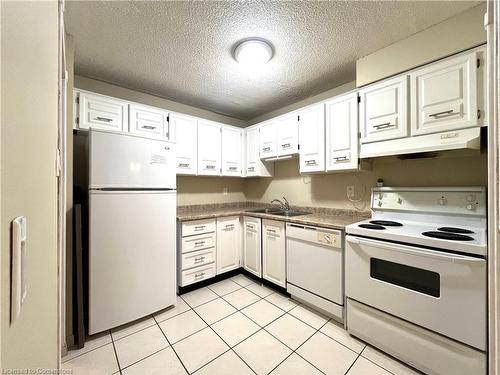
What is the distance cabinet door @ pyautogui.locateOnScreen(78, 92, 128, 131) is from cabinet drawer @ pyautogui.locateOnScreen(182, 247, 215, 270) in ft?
5.08

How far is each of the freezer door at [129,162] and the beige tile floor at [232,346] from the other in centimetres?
122

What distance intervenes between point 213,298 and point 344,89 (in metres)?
2.76

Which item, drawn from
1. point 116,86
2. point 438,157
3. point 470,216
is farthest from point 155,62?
point 470,216

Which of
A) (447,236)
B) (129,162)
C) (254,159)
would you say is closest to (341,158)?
(447,236)

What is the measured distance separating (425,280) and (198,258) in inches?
81.4

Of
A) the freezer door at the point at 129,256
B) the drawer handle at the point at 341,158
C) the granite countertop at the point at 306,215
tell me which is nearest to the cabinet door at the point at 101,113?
the freezer door at the point at 129,256

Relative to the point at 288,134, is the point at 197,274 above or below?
below

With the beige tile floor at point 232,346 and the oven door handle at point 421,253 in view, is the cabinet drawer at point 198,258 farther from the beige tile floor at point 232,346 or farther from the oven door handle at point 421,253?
the oven door handle at point 421,253

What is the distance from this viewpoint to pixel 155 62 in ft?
6.64

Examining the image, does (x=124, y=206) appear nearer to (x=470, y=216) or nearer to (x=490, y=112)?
(x=490, y=112)

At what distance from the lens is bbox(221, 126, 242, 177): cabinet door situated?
303 cm

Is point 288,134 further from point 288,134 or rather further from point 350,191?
point 350,191

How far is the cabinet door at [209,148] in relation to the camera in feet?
9.15

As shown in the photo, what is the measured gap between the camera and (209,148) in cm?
287
